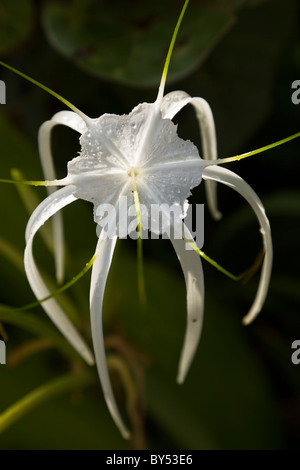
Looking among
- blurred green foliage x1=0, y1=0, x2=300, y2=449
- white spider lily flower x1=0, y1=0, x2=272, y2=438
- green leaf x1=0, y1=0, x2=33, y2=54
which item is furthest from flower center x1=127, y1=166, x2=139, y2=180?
green leaf x1=0, y1=0, x2=33, y2=54

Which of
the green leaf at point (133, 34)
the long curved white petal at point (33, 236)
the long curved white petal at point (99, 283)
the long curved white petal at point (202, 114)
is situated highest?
the green leaf at point (133, 34)

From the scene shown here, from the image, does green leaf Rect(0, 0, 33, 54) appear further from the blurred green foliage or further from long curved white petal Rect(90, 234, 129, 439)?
long curved white petal Rect(90, 234, 129, 439)

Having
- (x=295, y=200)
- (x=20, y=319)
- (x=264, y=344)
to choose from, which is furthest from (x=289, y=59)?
(x=20, y=319)

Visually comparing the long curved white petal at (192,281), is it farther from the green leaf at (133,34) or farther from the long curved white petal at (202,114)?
the green leaf at (133,34)

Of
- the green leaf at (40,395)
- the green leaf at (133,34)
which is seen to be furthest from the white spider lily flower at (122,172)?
the green leaf at (133,34)

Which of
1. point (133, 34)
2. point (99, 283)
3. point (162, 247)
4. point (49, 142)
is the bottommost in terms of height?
point (99, 283)

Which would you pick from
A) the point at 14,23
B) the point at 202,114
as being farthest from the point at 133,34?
the point at 202,114

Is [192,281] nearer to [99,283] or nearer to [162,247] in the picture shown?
[99,283]

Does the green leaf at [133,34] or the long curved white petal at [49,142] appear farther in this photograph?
the green leaf at [133,34]
